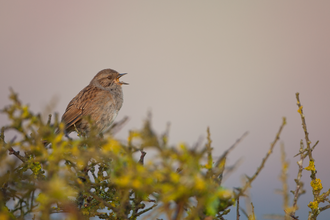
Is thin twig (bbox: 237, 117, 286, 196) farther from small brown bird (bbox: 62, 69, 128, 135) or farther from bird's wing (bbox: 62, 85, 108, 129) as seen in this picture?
bird's wing (bbox: 62, 85, 108, 129)

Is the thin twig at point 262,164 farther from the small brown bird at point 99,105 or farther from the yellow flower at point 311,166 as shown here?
the small brown bird at point 99,105

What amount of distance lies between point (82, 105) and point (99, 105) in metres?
0.35

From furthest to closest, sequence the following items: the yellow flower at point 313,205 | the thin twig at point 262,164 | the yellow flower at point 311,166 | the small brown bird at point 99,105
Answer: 1. the small brown bird at point 99,105
2. the yellow flower at point 311,166
3. the yellow flower at point 313,205
4. the thin twig at point 262,164

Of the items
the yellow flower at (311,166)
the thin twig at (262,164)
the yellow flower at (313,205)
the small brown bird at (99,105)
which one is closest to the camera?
the thin twig at (262,164)

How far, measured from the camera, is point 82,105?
567 centimetres

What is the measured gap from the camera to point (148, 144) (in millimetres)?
900

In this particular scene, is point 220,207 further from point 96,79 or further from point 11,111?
point 96,79

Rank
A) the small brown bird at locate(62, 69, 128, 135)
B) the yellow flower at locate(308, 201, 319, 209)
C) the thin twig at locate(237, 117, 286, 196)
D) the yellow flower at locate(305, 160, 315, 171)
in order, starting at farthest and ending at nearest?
the small brown bird at locate(62, 69, 128, 135), the yellow flower at locate(305, 160, 315, 171), the yellow flower at locate(308, 201, 319, 209), the thin twig at locate(237, 117, 286, 196)

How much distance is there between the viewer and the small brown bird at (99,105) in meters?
5.38

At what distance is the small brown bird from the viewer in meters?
5.38

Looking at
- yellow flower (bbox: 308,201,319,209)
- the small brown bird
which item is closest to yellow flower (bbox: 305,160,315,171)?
yellow flower (bbox: 308,201,319,209)

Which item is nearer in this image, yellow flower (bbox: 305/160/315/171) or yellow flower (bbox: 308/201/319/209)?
yellow flower (bbox: 308/201/319/209)

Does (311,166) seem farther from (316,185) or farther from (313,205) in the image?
(313,205)

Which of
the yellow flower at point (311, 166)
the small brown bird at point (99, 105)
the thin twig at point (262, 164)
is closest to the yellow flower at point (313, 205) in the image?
the yellow flower at point (311, 166)
